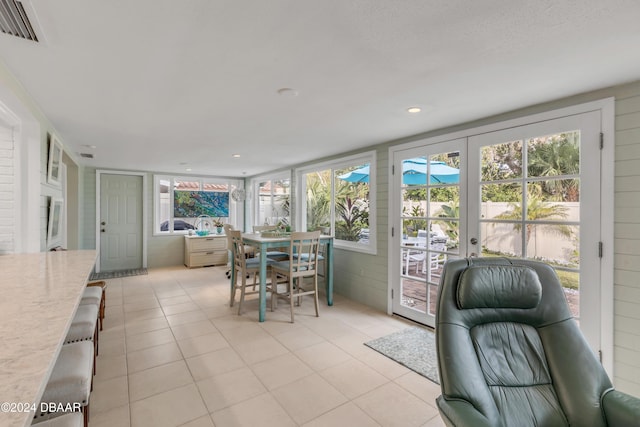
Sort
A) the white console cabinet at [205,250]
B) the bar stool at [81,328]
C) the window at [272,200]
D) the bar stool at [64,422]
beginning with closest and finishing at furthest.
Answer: the bar stool at [64,422], the bar stool at [81,328], the window at [272,200], the white console cabinet at [205,250]

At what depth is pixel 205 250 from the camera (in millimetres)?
6703

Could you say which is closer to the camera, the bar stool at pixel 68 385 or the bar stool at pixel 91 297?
the bar stool at pixel 68 385

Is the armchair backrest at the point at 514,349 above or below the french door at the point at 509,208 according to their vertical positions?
below

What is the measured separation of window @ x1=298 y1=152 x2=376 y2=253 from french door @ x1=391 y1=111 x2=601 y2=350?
1.70 feet

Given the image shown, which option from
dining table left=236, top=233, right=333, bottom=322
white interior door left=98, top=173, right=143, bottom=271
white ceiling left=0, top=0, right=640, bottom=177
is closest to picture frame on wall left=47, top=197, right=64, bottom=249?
white ceiling left=0, top=0, right=640, bottom=177

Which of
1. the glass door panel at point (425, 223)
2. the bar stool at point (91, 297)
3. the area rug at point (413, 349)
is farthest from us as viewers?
the glass door panel at point (425, 223)

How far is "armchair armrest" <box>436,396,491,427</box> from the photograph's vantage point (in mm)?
1139

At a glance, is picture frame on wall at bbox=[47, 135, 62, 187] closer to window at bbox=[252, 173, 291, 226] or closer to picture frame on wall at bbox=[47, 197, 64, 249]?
picture frame on wall at bbox=[47, 197, 64, 249]

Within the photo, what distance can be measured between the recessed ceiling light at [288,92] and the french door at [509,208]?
5.77 ft

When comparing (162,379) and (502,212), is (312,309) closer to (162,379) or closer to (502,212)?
(162,379)

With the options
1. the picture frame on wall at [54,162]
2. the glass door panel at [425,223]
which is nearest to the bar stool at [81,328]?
the picture frame on wall at [54,162]

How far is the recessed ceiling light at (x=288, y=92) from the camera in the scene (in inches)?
85.4

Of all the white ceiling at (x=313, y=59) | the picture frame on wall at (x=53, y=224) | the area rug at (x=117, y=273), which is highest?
the white ceiling at (x=313, y=59)

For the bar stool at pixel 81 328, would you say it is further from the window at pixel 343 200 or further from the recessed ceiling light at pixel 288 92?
the window at pixel 343 200
